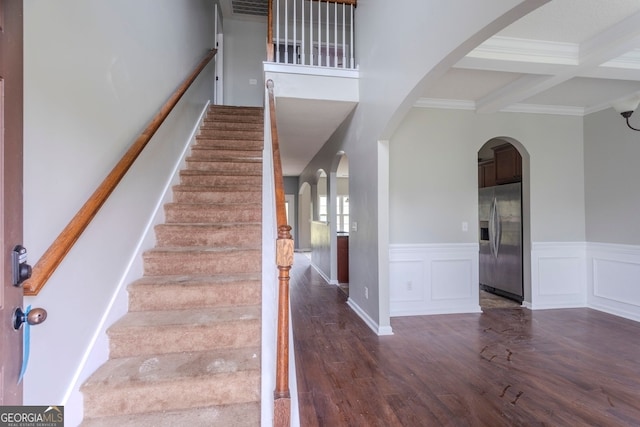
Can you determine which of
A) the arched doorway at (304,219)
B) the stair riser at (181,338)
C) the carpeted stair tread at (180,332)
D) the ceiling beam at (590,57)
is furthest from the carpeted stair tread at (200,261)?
the arched doorway at (304,219)

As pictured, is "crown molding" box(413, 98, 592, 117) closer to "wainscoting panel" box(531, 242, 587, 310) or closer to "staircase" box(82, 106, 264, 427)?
"wainscoting panel" box(531, 242, 587, 310)

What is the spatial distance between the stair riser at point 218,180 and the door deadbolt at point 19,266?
2068 mm

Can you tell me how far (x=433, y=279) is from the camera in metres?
3.78

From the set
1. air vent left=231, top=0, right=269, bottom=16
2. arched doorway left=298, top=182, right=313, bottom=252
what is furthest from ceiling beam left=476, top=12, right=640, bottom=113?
arched doorway left=298, top=182, right=313, bottom=252

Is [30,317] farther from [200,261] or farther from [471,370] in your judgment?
[471,370]

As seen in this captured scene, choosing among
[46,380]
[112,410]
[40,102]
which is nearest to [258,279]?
[112,410]

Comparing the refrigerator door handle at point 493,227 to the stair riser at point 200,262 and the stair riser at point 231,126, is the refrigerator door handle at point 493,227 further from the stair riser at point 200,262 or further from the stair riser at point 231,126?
the stair riser at point 200,262

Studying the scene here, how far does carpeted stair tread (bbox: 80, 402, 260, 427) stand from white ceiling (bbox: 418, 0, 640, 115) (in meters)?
2.94

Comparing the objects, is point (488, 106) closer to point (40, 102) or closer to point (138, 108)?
point (138, 108)

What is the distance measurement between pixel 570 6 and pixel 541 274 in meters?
3.13

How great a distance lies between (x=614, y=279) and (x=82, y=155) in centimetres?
532

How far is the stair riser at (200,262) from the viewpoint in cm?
217

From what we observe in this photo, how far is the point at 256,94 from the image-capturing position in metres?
6.40

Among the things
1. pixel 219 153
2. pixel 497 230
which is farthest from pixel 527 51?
pixel 219 153
